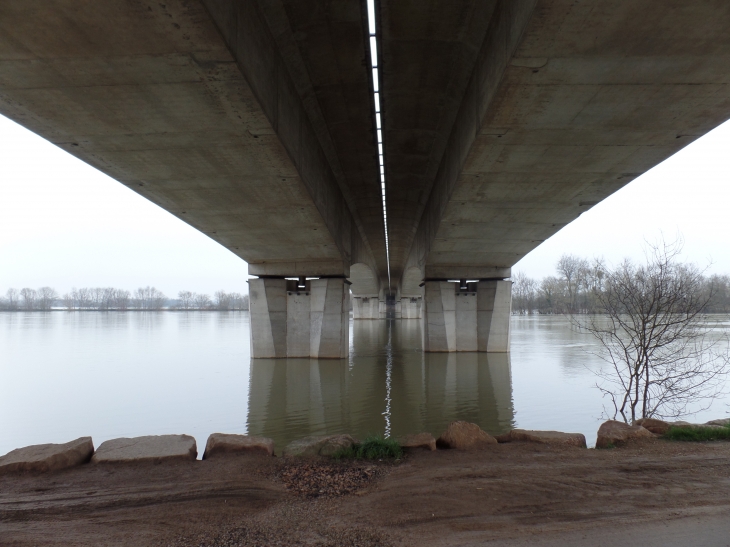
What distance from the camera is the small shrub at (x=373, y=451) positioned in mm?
6227

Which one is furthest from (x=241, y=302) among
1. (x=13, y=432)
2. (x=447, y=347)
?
(x=13, y=432)

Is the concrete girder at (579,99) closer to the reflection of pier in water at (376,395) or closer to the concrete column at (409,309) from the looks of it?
the reflection of pier in water at (376,395)

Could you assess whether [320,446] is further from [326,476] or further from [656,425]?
[656,425]

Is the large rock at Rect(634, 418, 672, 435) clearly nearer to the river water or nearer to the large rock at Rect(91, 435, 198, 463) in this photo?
the river water

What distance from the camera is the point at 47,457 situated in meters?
5.65

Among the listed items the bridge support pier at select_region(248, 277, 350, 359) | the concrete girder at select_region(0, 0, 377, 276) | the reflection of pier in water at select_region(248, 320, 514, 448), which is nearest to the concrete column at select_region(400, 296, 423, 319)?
the bridge support pier at select_region(248, 277, 350, 359)

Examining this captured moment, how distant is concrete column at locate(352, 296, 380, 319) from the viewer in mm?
69625

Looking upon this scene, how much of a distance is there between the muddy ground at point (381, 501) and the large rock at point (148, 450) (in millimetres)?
151

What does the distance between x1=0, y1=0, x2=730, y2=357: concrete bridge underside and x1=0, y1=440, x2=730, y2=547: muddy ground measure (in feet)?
16.3

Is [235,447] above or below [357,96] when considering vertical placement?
below

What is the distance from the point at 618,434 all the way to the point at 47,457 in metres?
7.30

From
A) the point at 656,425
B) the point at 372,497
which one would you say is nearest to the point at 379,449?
the point at 372,497

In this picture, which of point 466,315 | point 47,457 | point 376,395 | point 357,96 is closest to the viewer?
point 47,457

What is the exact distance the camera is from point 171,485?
17.1 feet
